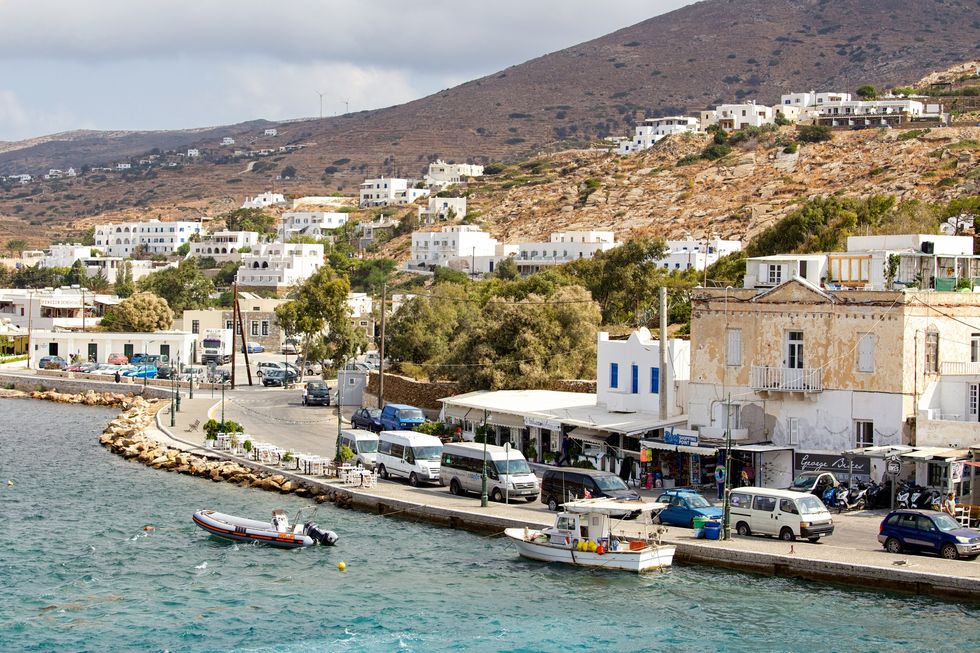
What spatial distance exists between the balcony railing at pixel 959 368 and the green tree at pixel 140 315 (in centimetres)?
7317

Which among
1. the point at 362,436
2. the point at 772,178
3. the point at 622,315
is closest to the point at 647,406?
the point at 362,436

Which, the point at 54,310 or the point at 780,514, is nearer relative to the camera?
the point at 780,514

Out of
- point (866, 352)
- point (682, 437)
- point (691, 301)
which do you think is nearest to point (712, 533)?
point (682, 437)

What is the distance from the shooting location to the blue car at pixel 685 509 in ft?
111

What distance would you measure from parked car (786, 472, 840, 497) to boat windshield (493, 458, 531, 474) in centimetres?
806

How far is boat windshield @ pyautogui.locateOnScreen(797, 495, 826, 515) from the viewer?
32062mm

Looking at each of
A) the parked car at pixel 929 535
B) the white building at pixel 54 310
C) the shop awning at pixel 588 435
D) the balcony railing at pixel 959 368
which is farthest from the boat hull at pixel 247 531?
the white building at pixel 54 310

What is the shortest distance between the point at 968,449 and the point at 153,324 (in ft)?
249

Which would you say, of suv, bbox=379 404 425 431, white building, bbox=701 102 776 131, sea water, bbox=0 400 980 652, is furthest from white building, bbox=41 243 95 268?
sea water, bbox=0 400 980 652

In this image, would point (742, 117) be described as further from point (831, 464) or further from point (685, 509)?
point (685, 509)

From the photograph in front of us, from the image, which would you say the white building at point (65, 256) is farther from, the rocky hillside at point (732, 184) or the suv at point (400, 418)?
the suv at point (400, 418)

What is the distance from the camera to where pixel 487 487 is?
38.8 metres

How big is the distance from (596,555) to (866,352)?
11457 millimetres

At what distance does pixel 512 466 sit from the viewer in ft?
127
